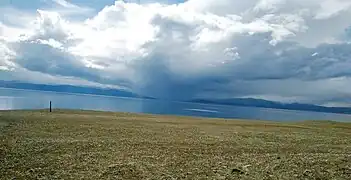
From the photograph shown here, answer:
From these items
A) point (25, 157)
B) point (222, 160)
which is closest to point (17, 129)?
point (25, 157)

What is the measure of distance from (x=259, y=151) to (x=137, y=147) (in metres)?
9.12

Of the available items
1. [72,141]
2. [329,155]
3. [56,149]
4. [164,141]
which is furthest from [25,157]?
[329,155]

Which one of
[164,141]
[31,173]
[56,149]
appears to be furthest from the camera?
[164,141]

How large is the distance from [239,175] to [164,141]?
1243 centimetres

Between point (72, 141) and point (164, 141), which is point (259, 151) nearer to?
point (164, 141)

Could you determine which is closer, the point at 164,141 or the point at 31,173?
the point at 31,173

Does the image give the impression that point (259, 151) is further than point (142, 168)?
Yes

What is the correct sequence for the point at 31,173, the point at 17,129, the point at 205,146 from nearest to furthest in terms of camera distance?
1. the point at 31,173
2. the point at 205,146
3. the point at 17,129

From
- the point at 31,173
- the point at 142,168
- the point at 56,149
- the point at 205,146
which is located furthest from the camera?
the point at 205,146

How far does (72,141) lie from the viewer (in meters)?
27.7

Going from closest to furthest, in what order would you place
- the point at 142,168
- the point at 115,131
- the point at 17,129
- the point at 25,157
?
the point at 142,168
the point at 25,157
the point at 17,129
the point at 115,131

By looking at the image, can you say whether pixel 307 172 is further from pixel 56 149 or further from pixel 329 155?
pixel 56 149

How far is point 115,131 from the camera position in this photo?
35969mm

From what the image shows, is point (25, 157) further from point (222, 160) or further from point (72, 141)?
point (222, 160)
